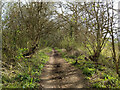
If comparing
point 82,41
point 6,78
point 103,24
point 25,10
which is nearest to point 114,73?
point 103,24

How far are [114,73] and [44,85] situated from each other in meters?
3.98

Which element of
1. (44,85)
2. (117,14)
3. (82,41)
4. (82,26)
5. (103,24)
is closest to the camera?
(44,85)

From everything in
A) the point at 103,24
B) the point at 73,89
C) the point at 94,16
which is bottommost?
the point at 73,89

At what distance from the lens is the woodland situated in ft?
18.6

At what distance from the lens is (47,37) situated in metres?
12.0

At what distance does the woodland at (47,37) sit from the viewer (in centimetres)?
567

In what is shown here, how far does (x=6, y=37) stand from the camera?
569 cm

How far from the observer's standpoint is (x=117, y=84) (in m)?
5.23

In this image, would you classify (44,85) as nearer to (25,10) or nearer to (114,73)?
(114,73)

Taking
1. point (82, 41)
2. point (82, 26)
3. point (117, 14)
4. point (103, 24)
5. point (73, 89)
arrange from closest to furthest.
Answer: point (73, 89) → point (117, 14) → point (103, 24) → point (82, 26) → point (82, 41)

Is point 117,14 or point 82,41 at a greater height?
point 117,14

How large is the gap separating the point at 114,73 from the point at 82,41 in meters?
3.89

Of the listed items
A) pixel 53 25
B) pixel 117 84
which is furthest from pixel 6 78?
pixel 53 25

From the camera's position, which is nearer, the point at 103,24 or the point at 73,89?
the point at 73,89
